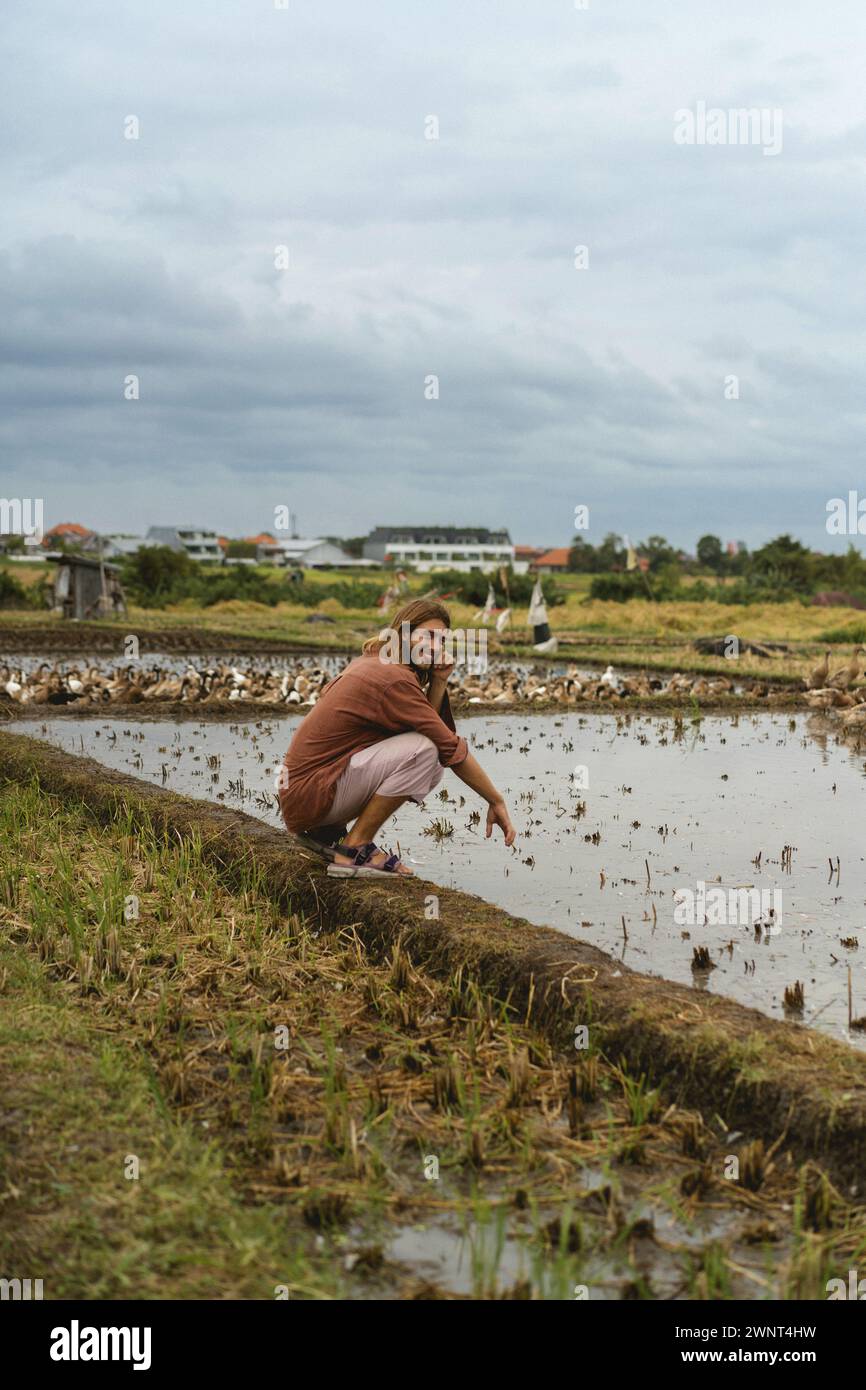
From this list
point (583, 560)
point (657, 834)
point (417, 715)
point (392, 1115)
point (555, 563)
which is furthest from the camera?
point (555, 563)

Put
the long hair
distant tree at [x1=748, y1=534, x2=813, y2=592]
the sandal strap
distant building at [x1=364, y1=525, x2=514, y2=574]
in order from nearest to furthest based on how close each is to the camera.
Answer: the long hair < the sandal strap < distant tree at [x1=748, y1=534, x2=813, y2=592] < distant building at [x1=364, y1=525, x2=514, y2=574]

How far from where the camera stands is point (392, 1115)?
3105mm

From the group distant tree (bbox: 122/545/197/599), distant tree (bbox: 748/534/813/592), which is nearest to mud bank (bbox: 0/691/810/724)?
distant tree (bbox: 122/545/197/599)

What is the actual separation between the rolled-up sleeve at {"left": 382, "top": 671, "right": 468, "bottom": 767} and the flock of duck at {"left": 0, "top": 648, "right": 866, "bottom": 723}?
9.14 meters

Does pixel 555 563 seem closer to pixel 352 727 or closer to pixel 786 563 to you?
pixel 786 563

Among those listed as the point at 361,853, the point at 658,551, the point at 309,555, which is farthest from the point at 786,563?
the point at 309,555

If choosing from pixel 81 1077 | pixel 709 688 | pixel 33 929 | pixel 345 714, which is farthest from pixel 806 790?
pixel 709 688

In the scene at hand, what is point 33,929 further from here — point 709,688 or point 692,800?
point 709,688

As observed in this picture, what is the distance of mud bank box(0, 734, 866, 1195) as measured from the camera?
3.04 m

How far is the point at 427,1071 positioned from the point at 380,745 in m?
1.62

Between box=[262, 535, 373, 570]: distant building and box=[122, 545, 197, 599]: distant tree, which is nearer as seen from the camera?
box=[122, 545, 197, 599]: distant tree

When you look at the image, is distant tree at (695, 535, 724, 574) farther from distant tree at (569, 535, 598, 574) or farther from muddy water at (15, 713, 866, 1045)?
muddy water at (15, 713, 866, 1045)

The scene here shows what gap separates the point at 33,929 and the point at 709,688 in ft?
40.1
